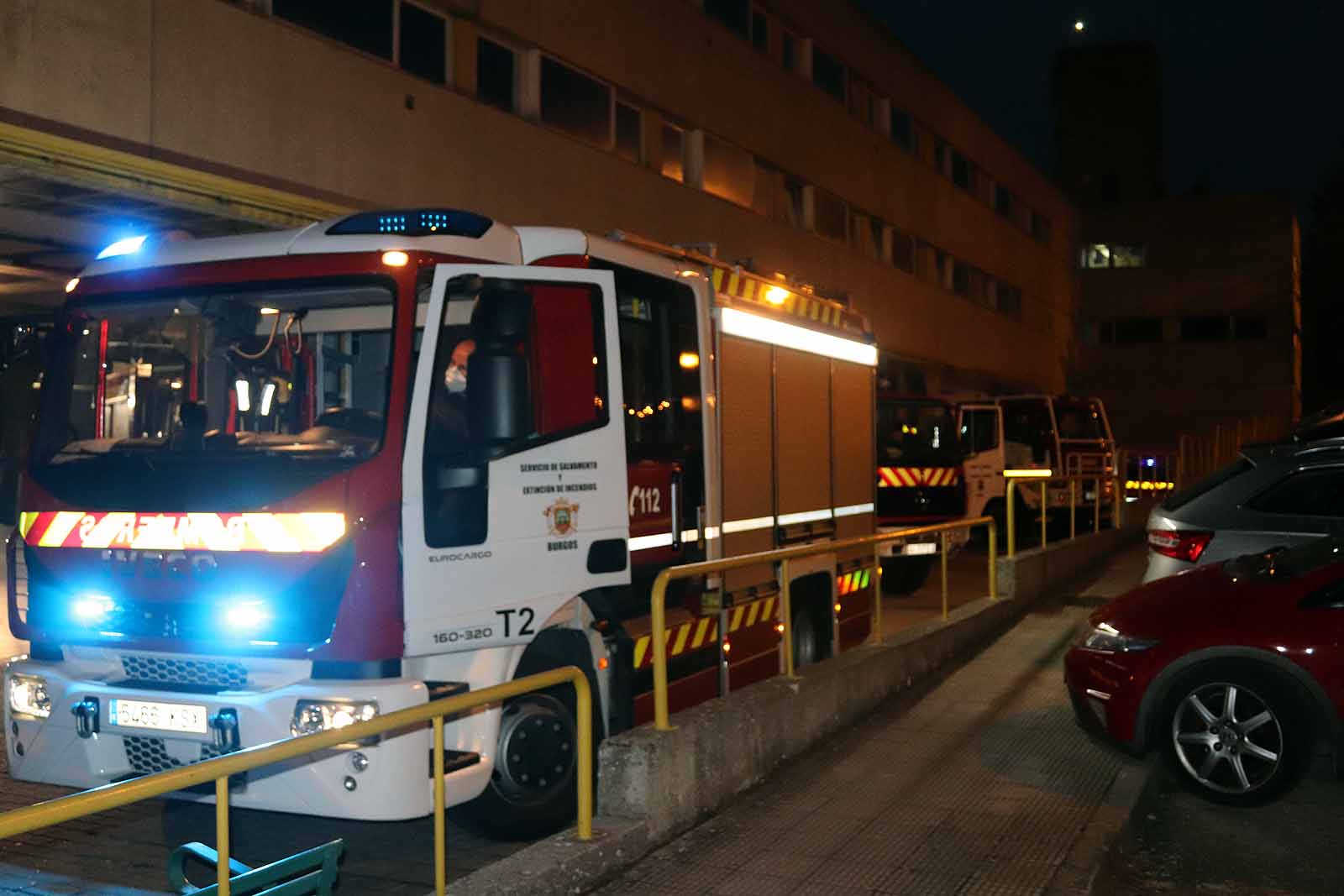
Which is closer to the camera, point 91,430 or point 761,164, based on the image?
point 91,430

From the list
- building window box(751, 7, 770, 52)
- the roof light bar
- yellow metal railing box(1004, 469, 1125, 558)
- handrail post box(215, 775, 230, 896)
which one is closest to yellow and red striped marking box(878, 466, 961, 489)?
yellow metal railing box(1004, 469, 1125, 558)

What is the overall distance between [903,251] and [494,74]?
18.3 meters

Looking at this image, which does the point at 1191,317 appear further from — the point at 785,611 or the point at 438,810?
the point at 438,810

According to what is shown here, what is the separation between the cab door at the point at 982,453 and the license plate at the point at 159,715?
17.5 meters

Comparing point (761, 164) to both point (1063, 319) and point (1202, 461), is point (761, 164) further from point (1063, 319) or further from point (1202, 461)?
point (1063, 319)

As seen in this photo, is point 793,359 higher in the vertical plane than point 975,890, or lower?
higher

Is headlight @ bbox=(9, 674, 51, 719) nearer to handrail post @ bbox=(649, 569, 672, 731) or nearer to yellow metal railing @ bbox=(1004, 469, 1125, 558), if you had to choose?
handrail post @ bbox=(649, 569, 672, 731)

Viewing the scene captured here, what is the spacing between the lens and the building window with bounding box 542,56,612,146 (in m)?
18.4

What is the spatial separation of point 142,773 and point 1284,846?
5.09m

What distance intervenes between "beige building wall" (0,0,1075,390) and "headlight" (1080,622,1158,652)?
8.88 meters

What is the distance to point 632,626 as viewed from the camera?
279 inches

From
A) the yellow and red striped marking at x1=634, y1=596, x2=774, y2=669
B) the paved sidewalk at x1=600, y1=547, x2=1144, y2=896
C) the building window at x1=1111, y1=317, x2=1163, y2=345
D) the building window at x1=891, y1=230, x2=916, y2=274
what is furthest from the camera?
the building window at x1=1111, y1=317, x2=1163, y2=345

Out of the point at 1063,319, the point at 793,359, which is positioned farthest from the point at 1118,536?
the point at 1063,319

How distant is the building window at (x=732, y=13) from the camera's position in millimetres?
23984
